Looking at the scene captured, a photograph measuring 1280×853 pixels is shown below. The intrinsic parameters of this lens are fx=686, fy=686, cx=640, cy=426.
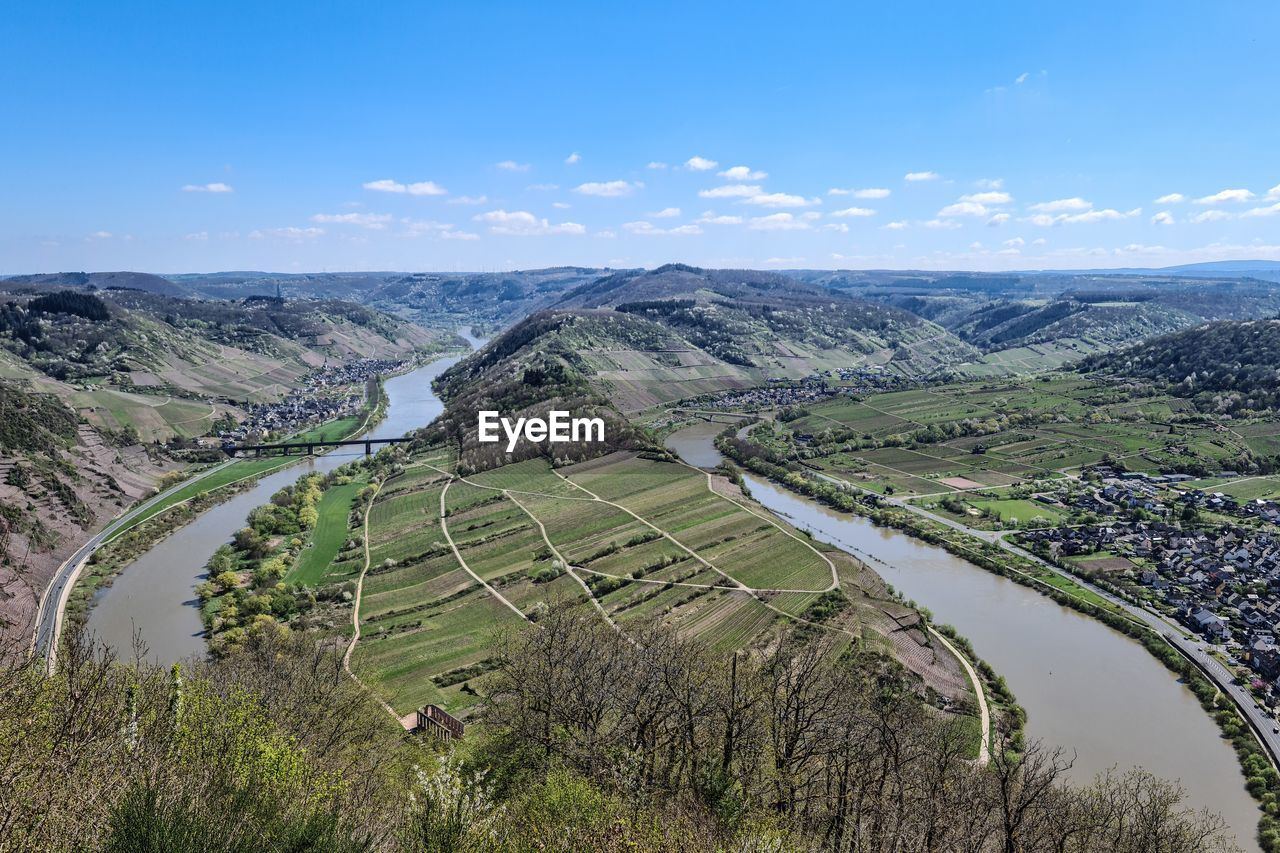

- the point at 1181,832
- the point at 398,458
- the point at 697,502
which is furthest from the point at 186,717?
the point at 398,458

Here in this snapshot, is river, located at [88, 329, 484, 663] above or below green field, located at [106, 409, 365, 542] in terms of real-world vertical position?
below

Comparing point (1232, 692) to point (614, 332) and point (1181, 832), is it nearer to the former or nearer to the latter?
Answer: point (1181, 832)

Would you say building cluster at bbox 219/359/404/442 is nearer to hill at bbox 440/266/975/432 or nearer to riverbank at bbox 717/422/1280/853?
hill at bbox 440/266/975/432

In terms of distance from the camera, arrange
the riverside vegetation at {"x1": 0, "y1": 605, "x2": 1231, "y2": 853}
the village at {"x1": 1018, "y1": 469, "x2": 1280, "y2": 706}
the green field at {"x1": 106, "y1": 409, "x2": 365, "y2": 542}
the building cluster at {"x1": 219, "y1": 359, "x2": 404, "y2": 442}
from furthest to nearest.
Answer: the building cluster at {"x1": 219, "y1": 359, "x2": 404, "y2": 442}
the green field at {"x1": 106, "y1": 409, "x2": 365, "y2": 542}
the village at {"x1": 1018, "y1": 469, "x2": 1280, "y2": 706}
the riverside vegetation at {"x1": 0, "y1": 605, "x2": 1231, "y2": 853}

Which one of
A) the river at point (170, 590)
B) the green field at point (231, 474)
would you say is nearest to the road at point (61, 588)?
the green field at point (231, 474)

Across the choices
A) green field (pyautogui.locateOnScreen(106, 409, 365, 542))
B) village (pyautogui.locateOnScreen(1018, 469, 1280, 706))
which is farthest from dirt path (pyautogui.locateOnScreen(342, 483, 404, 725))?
village (pyautogui.locateOnScreen(1018, 469, 1280, 706))

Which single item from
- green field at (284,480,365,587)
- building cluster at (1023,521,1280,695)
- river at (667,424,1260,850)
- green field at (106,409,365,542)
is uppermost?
green field at (106,409,365,542)
